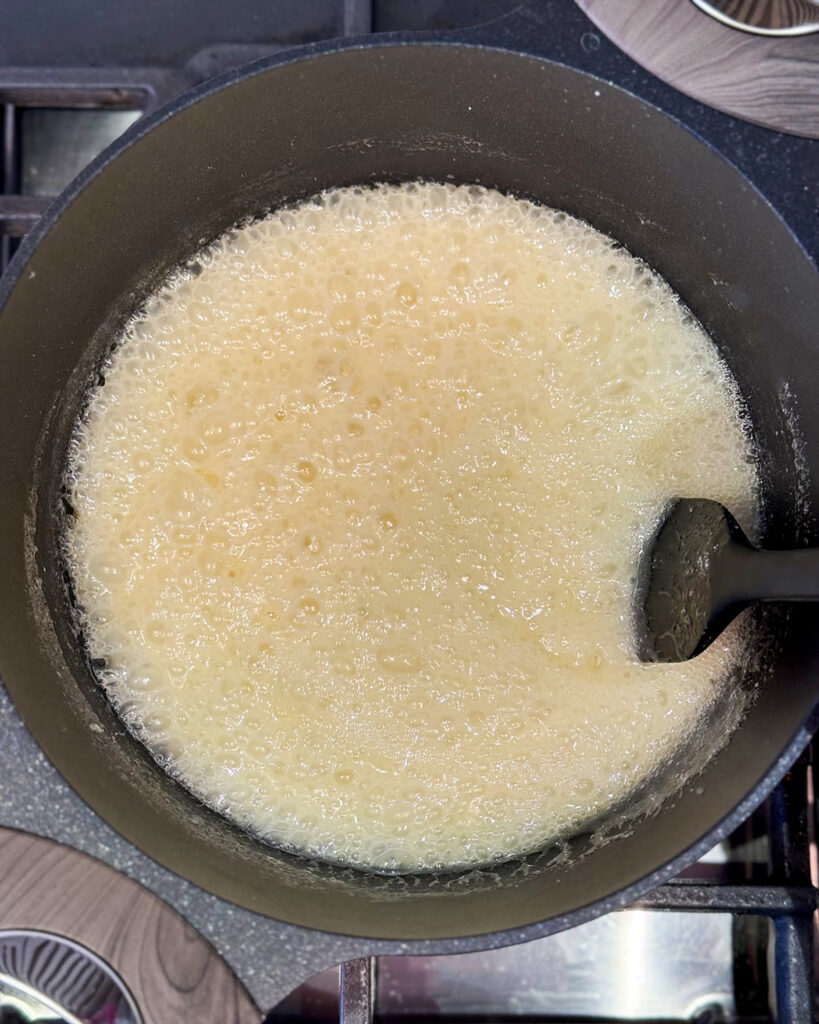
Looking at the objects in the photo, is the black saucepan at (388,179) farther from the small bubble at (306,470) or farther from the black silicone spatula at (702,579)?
the small bubble at (306,470)

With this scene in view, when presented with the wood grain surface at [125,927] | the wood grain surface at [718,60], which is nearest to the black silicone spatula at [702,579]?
the wood grain surface at [718,60]

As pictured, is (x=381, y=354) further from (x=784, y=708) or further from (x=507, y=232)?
(x=784, y=708)

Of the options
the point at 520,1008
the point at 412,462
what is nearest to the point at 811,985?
the point at 520,1008

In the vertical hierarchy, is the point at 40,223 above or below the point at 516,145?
below

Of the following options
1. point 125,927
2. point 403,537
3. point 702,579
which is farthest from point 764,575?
point 125,927

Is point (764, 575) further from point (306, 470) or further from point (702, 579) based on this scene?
point (306, 470)

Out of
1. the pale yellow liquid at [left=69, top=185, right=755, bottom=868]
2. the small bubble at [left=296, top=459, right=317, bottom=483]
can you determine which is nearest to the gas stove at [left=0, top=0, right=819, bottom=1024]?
the pale yellow liquid at [left=69, top=185, right=755, bottom=868]
